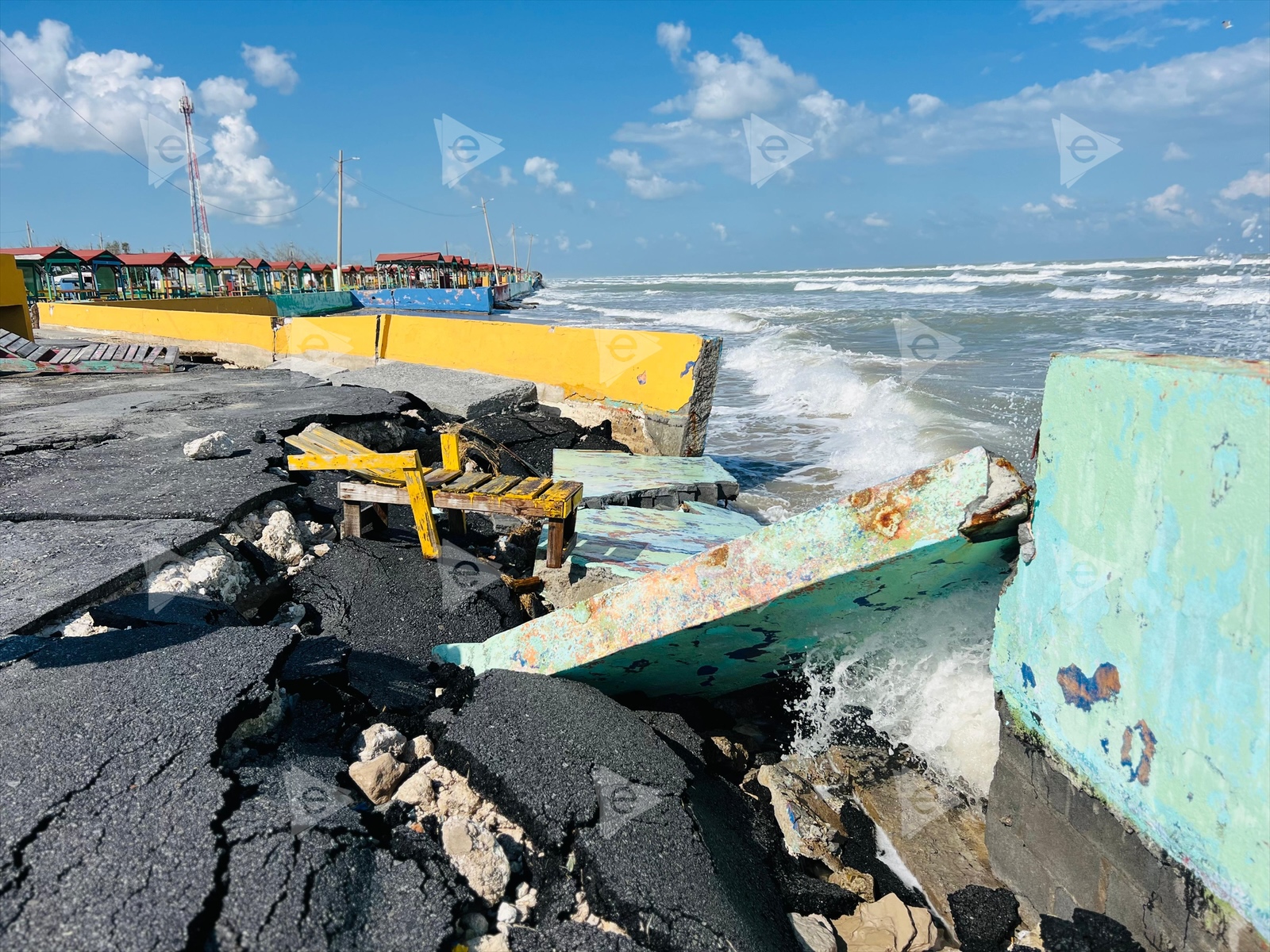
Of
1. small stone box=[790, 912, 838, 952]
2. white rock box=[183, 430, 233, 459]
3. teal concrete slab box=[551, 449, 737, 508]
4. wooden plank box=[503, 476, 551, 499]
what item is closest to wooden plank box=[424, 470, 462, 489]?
wooden plank box=[503, 476, 551, 499]

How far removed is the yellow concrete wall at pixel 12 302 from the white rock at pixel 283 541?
542 inches

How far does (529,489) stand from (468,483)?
425 mm

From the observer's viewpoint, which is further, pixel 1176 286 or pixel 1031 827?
pixel 1176 286

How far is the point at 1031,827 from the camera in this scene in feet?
7.54

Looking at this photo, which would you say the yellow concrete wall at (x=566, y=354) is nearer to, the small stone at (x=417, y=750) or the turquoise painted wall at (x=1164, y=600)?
the small stone at (x=417, y=750)

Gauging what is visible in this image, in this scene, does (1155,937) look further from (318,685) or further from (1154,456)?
(318,685)

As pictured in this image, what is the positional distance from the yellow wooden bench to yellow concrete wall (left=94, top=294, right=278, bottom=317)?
796 inches

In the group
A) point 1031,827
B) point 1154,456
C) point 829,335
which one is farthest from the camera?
point 829,335

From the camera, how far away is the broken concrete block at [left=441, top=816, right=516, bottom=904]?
2010 millimetres

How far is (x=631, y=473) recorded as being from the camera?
612 centimetres

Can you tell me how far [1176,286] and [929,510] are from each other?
43.1 metres

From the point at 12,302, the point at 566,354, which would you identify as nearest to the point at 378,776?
the point at 566,354

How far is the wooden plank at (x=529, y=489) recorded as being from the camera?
4.07m

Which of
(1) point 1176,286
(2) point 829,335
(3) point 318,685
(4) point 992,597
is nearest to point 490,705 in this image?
(3) point 318,685
